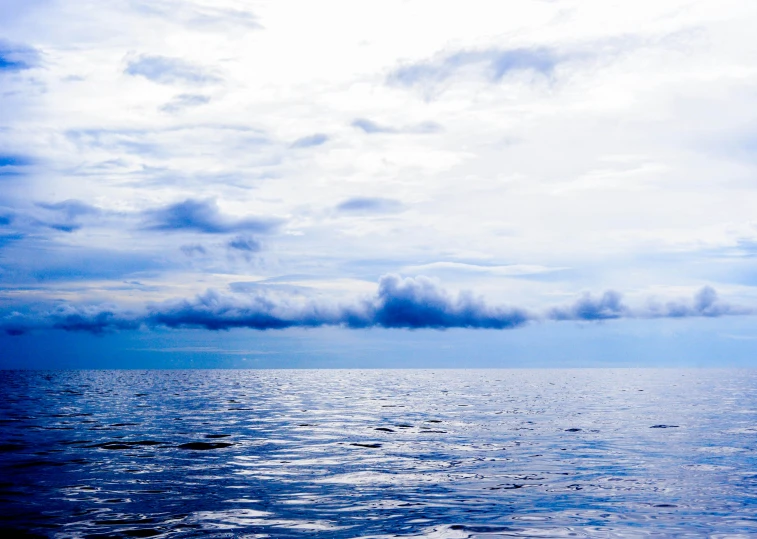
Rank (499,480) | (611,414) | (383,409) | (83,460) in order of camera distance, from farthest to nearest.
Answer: (383,409)
(611,414)
(83,460)
(499,480)

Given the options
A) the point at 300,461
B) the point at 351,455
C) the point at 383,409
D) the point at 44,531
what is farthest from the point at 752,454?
the point at 383,409

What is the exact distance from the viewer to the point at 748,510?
22344 mm

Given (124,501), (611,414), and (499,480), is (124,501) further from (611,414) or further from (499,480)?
(611,414)

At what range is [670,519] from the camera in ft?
69.7

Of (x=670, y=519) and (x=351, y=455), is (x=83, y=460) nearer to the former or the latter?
(x=351, y=455)

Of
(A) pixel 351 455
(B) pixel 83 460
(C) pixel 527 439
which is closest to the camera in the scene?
(B) pixel 83 460

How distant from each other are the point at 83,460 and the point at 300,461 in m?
11.0

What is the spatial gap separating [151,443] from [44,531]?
2044 cm

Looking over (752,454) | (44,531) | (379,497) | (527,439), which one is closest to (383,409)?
(527,439)

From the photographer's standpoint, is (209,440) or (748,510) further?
(209,440)

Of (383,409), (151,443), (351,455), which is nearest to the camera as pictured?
(351,455)

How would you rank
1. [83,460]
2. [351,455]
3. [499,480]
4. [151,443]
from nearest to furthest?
[499,480] → [83,460] → [351,455] → [151,443]

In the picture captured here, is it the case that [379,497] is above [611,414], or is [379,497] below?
above

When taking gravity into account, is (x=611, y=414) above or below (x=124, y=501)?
below
